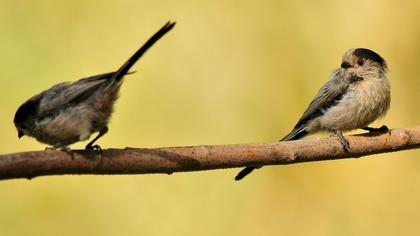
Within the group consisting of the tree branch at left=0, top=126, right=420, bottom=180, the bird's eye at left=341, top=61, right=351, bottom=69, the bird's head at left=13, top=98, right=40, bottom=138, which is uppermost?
the bird's eye at left=341, top=61, right=351, bottom=69

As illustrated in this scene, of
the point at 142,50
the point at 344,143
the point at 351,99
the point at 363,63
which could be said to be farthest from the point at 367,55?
the point at 142,50

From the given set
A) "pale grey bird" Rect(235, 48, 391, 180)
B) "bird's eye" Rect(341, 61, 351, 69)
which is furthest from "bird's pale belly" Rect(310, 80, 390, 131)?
"bird's eye" Rect(341, 61, 351, 69)

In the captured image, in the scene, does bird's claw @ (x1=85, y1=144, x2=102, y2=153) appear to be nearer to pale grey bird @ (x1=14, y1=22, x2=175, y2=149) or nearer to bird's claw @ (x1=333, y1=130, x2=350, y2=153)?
pale grey bird @ (x1=14, y1=22, x2=175, y2=149)

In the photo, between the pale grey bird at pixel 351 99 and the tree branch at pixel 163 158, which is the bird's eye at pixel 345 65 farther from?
the tree branch at pixel 163 158

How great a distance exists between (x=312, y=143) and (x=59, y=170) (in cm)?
98

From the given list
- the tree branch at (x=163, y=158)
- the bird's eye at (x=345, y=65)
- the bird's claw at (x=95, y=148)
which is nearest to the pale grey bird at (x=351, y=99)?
the bird's eye at (x=345, y=65)

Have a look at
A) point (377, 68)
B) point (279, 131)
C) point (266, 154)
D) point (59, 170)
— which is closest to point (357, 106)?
point (377, 68)

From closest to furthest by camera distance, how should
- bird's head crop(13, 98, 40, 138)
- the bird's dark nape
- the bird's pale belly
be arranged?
bird's head crop(13, 98, 40, 138) → the bird's pale belly → the bird's dark nape

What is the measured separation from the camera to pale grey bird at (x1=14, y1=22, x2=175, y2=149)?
304 centimetres

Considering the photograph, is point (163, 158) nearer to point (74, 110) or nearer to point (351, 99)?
point (74, 110)

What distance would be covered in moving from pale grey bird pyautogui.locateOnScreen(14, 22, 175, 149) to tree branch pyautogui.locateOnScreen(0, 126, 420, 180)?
1.42 feet

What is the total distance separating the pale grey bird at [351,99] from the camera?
372 centimetres

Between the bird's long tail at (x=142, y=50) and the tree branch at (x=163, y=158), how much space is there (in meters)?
0.38

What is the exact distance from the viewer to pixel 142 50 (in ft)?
9.09
